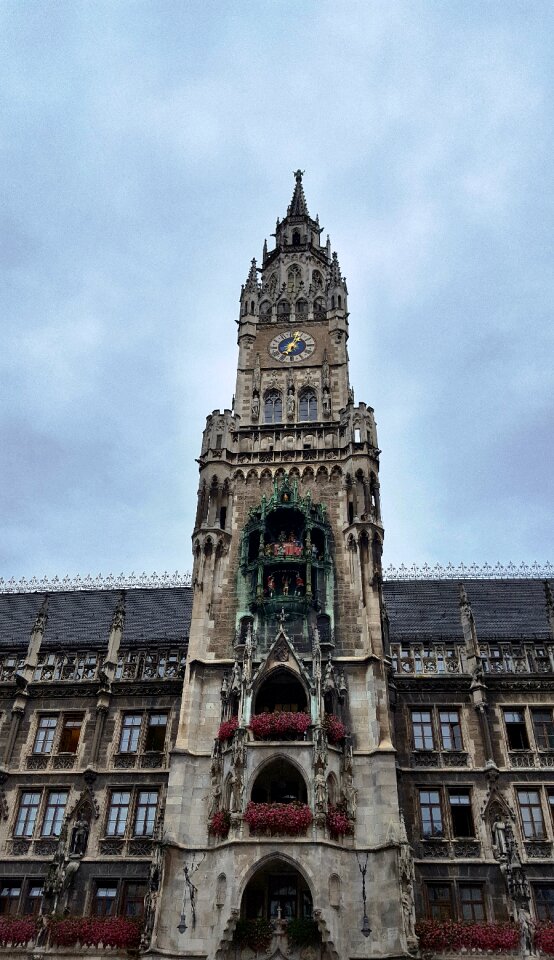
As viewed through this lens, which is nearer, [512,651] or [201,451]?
[512,651]

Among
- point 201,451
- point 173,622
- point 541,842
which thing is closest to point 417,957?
point 541,842

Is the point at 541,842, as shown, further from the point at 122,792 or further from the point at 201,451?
the point at 201,451

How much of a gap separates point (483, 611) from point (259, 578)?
37.4 feet

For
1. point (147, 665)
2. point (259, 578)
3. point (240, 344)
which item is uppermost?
point (240, 344)

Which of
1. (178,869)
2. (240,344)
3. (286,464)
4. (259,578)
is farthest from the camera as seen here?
(240,344)

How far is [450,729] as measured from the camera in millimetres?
29750

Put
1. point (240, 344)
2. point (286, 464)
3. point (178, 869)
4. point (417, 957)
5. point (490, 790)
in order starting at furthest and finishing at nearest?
1. point (240, 344)
2. point (286, 464)
3. point (490, 790)
4. point (178, 869)
5. point (417, 957)

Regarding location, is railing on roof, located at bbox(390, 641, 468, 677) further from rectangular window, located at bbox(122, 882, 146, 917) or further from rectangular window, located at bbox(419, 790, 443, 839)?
rectangular window, located at bbox(122, 882, 146, 917)

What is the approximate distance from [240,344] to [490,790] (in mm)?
25082

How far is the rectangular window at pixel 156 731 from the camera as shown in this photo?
3025 cm

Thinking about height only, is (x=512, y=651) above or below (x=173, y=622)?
below

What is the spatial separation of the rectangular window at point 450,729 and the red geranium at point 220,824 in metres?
8.66

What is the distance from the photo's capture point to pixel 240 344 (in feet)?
138

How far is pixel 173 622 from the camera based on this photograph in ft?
120
